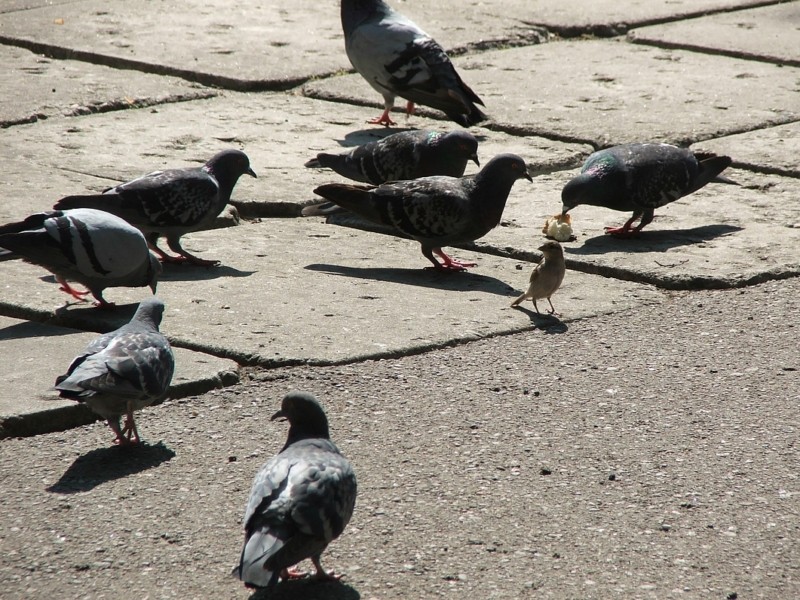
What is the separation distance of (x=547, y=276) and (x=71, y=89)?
4.56 meters

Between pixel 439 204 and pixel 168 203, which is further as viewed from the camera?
pixel 439 204

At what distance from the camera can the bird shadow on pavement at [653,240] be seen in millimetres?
6160

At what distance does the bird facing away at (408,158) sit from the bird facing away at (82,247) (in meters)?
1.88

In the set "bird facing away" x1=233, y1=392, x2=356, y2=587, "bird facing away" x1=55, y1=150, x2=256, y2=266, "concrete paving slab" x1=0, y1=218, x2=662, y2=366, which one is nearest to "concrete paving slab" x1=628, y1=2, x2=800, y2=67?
"concrete paving slab" x1=0, y1=218, x2=662, y2=366

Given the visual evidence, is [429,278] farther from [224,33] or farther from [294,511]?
[224,33]

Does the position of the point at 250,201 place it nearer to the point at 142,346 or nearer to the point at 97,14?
the point at 142,346

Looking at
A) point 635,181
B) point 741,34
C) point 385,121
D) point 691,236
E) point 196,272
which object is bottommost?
point 196,272

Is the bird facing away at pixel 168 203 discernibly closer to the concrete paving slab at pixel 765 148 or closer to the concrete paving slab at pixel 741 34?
the concrete paving slab at pixel 765 148

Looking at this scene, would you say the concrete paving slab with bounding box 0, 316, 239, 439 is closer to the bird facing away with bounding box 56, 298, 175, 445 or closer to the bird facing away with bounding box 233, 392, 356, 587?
the bird facing away with bounding box 56, 298, 175, 445

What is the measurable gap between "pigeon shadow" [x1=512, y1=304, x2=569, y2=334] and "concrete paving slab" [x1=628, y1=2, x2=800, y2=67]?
205 inches

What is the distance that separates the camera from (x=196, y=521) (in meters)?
3.56

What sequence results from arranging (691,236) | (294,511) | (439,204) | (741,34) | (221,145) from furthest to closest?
1. (741,34)
2. (221,145)
3. (691,236)
4. (439,204)
5. (294,511)

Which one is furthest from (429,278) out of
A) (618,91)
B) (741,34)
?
(741,34)

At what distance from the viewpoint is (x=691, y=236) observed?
630 centimetres
